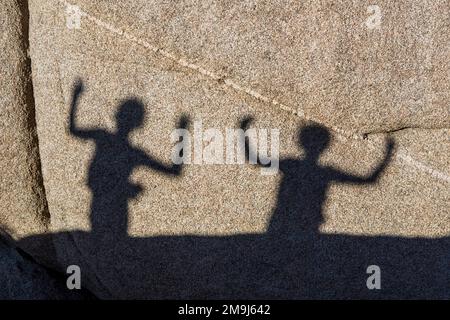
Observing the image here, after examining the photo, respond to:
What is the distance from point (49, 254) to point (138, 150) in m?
0.73

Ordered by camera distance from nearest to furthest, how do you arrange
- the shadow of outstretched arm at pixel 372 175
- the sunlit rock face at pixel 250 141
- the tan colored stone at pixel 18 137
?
the sunlit rock face at pixel 250 141 → the shadow of outstretched arm at pixel 372 175 → the tan colored stone at pixel 18 137

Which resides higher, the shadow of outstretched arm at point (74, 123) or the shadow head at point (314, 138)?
the shadow of outstretched arm at point (74, 123)

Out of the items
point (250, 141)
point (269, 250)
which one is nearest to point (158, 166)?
point (250, 141)

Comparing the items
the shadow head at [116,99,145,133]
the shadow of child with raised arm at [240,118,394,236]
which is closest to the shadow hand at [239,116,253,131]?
the shadow of child with raised arm at [240,118,394,236]

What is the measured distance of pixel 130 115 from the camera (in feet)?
8.38

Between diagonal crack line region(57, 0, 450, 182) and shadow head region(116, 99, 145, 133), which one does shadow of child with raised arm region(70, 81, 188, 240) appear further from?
diagonal crack line region(57, 0, 450, 182)

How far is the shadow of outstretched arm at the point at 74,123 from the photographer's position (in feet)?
8.45

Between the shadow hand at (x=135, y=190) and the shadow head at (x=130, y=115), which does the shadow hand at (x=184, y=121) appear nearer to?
the shadow head at (x=130, y=115)

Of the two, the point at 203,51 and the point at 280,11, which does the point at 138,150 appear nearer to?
the point at 203,51

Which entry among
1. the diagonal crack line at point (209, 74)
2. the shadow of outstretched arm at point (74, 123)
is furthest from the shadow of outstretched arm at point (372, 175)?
the shadow of outstretched arm at point (74, 123)

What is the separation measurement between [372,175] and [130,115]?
3.40 ft

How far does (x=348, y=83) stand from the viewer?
2457 mm

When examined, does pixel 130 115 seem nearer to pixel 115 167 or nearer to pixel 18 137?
pixel 115 167
